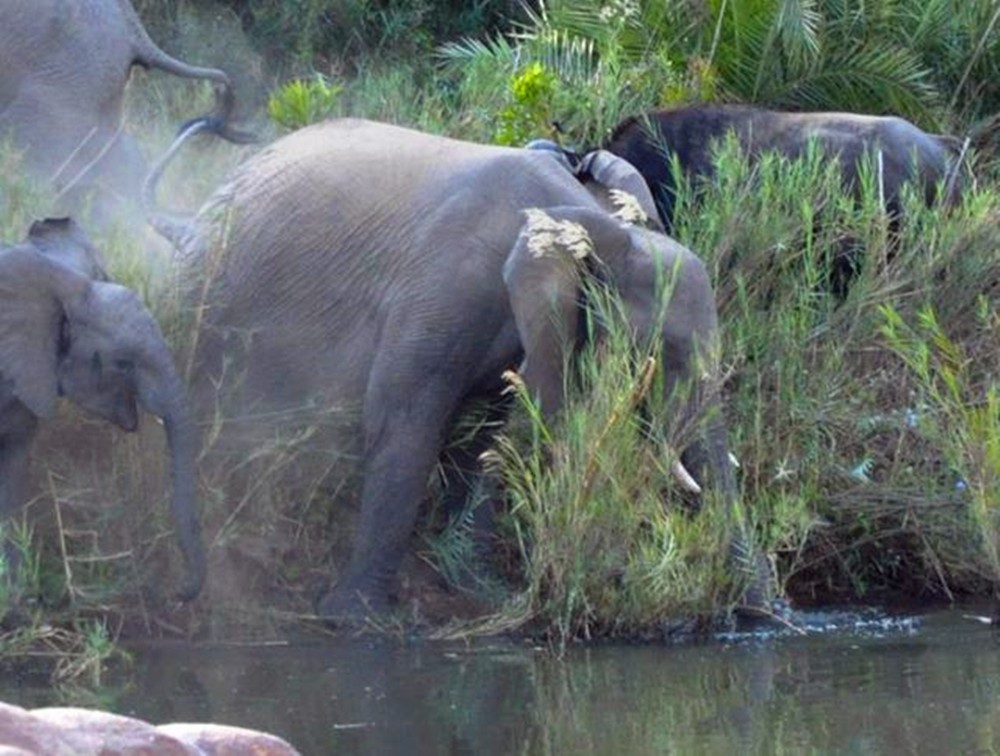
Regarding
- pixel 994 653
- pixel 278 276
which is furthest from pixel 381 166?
pixel 994 653

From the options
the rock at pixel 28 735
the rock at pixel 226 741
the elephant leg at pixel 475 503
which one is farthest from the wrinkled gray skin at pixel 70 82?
the rock at pixel 28 735

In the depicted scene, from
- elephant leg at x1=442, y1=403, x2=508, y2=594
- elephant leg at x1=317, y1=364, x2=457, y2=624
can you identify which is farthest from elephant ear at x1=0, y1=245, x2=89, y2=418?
elephant leg at x1=442, y1=403, x2=508, y2=594

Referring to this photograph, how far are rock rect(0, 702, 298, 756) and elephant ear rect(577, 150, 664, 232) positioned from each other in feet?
18.3

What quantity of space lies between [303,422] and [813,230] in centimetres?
270

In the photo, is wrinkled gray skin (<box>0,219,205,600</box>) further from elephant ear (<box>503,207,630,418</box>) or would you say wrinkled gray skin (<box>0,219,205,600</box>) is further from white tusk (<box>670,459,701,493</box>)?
white tusk (<box>670,459,701,493</box>)

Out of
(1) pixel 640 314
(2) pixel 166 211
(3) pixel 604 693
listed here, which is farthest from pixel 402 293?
(3) pixel 604 693

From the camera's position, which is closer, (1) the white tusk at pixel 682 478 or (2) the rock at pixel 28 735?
(2) the rock at pixel 28 735

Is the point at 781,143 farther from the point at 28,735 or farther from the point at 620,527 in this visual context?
the point at 28,735

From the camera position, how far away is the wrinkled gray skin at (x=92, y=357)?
10.1 meters

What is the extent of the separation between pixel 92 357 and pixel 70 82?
388cm

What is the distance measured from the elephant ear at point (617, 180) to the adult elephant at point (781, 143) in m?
1.65

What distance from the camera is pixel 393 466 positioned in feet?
36.0

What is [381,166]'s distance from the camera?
11.6 metres

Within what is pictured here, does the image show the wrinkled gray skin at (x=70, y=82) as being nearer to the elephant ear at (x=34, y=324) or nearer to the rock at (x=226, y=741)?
the elephant ear at (x=34, y=324)
